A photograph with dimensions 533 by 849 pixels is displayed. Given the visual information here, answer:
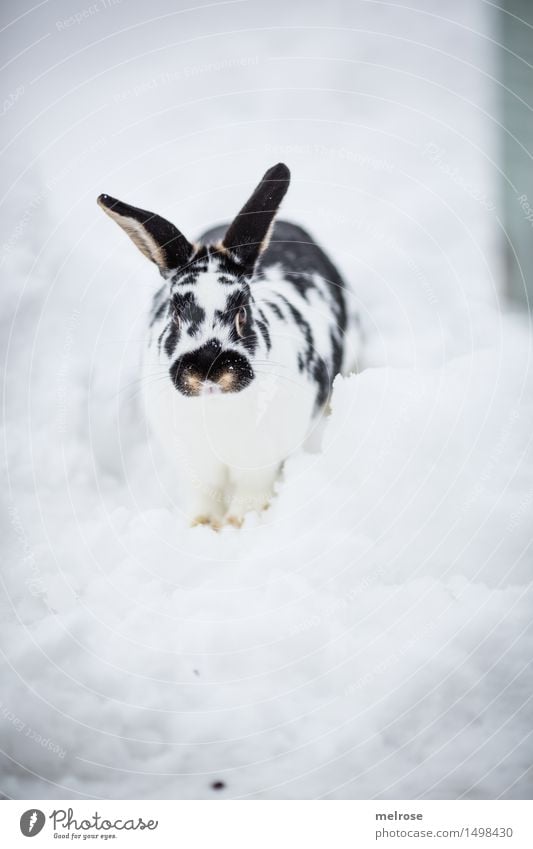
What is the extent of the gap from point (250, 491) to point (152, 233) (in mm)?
505

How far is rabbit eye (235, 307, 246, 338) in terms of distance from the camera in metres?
0.95

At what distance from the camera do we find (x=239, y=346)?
0.95 metres

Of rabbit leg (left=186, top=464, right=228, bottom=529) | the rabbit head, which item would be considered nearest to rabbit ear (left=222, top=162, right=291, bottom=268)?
the rabbit head

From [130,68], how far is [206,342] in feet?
1.97
